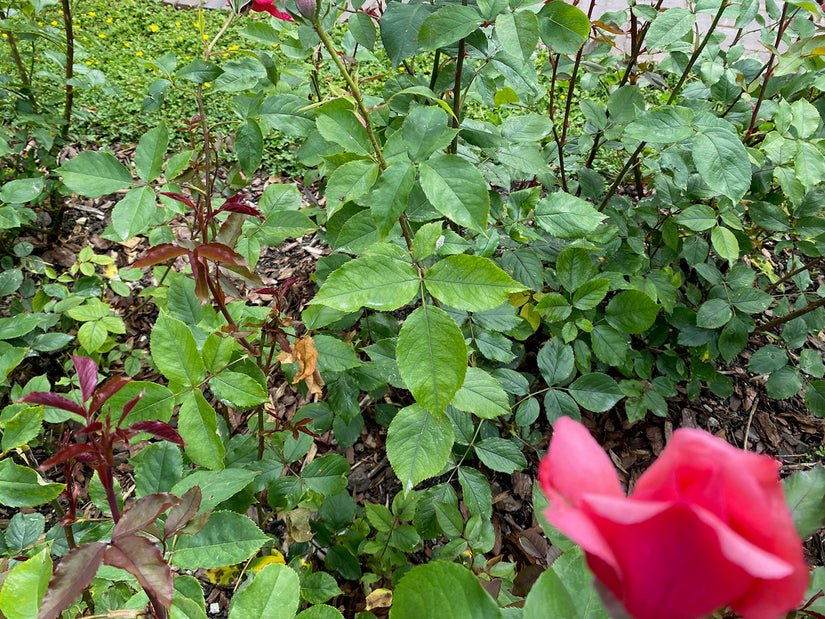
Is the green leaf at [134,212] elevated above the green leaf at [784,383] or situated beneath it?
elevated above

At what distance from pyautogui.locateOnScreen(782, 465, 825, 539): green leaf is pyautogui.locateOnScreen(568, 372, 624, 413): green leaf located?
34.7 inches

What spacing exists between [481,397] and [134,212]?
822mm

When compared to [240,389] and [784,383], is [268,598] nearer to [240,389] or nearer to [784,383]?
[240,389]

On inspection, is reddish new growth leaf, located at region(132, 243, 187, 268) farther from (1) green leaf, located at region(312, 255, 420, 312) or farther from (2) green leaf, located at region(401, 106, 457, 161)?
(2) green leaf, located at region(401, 106, 457, 161)

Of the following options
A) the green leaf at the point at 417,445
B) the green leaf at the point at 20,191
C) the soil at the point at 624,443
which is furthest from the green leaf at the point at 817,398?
the green leaf at the point at 20,191

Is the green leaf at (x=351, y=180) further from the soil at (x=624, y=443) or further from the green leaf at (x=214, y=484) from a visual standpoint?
the soil at (x=624, y=443)

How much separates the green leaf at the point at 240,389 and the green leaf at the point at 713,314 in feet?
4.34

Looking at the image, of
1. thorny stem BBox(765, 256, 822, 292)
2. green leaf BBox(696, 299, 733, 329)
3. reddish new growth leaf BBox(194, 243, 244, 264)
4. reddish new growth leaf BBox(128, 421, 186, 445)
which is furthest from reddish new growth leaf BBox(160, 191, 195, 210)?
thorny stem BBox(765, 256, 822, 292)

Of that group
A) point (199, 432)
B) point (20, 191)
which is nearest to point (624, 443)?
point (199, 432)

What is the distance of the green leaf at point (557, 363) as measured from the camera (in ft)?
4.77

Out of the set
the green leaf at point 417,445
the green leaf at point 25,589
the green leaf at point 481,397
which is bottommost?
the green leaf at point 417,445

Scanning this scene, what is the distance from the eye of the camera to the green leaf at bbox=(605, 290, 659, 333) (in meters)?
1.50

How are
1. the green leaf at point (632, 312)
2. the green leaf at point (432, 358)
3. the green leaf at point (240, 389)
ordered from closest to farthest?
the green leaf at point (432, 358) < the green leaf at point (240, 389) < the green leaf at point (632, 312)

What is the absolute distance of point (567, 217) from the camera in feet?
4.33
